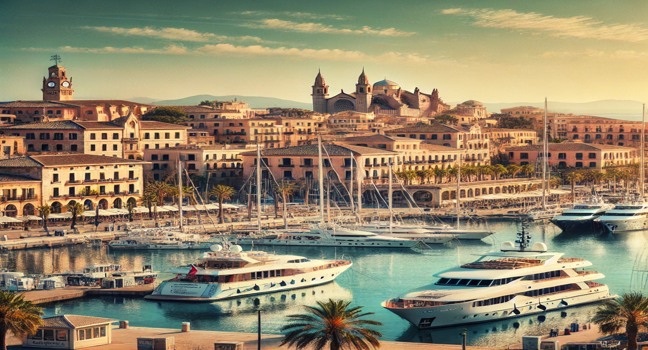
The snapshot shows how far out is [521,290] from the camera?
51.2m

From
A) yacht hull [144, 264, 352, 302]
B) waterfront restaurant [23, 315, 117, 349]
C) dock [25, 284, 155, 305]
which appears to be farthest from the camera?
yacht hull [144, 264, 352, 302]

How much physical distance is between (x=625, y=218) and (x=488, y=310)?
152 feet

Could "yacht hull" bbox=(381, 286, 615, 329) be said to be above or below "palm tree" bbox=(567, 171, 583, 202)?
below

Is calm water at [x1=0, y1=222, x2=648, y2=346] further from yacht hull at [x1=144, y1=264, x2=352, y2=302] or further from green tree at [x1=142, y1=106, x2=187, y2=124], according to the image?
green tree at [x1=142, y1=106, x2=187, y2=124]

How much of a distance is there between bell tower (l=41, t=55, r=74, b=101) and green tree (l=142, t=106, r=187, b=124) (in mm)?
13327

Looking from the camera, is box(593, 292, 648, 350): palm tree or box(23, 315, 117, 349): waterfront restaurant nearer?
box(593, 292, 648, 350): palm tree

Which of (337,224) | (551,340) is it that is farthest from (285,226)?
(551,340)

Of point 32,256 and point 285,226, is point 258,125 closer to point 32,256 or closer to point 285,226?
point 285,226

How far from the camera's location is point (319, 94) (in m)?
184

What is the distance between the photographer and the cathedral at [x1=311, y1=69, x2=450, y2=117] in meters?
181

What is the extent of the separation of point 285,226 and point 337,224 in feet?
13.8

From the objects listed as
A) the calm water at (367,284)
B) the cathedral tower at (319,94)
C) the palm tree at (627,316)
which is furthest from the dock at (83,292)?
the cathedral tower at (319,94)

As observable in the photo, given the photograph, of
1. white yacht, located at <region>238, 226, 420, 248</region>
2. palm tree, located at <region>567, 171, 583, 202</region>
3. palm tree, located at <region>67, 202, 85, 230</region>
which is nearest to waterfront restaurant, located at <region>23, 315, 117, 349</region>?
white yacht, located at <region>238, 226, 420, 248</region>

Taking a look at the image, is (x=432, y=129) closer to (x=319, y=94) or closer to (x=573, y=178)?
(x=573, y=178)
